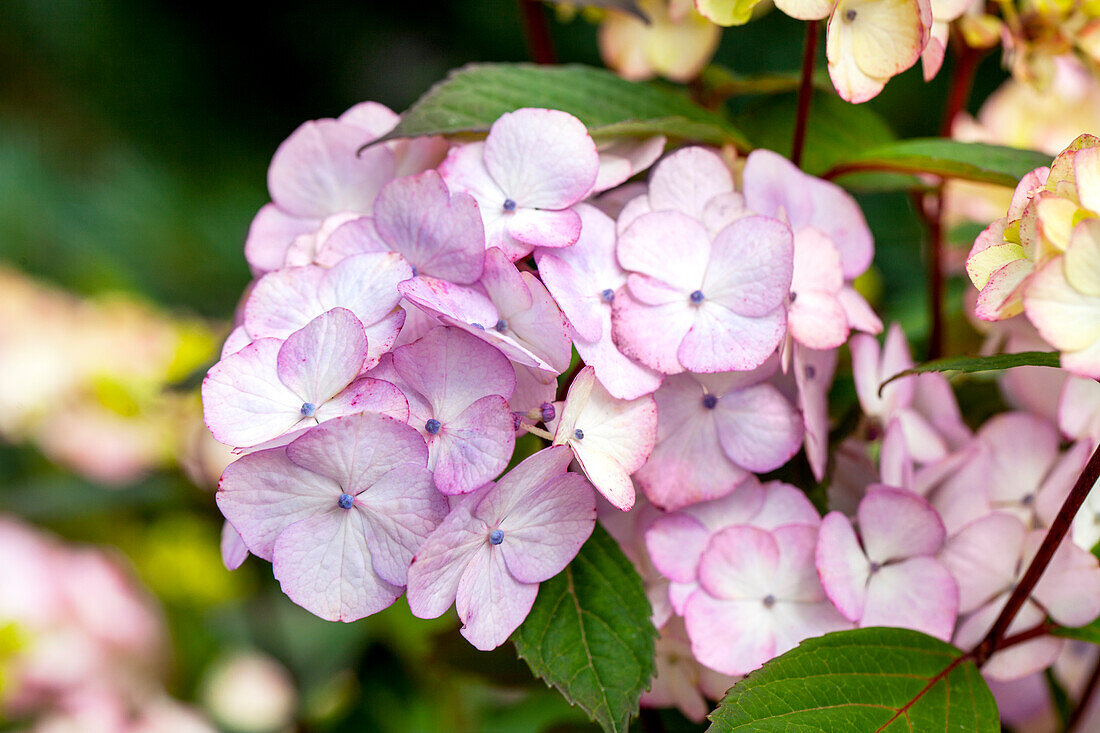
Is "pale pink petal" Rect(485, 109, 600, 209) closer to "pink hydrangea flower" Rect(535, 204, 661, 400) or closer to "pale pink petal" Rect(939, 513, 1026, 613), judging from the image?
"pink hydrangea flower" Rect(535, 204, 661, 400)

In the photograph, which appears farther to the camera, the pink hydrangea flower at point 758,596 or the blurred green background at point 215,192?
the blurred green background at point 215,192

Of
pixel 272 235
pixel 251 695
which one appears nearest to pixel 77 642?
pixel 251 695

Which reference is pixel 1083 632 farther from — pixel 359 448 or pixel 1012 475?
pixel 359 448

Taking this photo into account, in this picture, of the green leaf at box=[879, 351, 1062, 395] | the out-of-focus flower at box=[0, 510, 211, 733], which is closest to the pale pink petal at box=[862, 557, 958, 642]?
the green leaf at box=[879, 351, 1062, 395]

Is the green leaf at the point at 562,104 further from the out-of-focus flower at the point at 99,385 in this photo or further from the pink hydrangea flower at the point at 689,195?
the out-of-focus flower at the point at 99,385

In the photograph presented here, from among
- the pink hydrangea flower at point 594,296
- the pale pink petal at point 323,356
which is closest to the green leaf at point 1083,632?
the pink hydrangea flower at point 594,296

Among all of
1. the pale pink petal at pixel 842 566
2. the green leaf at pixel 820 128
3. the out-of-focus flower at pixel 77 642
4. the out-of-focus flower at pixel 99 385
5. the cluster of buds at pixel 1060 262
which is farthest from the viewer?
the out-of-focus flower at pixel 99 385

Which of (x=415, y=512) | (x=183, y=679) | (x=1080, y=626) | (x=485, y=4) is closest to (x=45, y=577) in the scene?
(x=183, y=679)

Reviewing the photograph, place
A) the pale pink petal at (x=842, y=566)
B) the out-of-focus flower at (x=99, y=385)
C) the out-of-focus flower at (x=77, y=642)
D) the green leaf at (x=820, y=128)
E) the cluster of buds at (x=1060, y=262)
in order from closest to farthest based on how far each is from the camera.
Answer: the cluster of buds at (x=1060, y=262) < the pale pink petal at (x=842, y=566) < the green leaf at (x=820, y=128) < the out-of-focus flower at (x=77, y=642) < the out-of-focus flower at (x=99, y=385)
